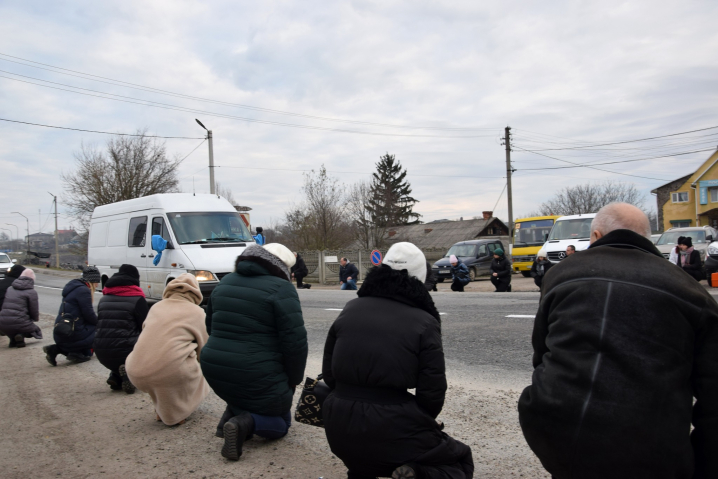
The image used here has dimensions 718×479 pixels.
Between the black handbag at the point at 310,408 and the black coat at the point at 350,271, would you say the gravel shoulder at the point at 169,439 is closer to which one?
the black handbag at the point at 310,408

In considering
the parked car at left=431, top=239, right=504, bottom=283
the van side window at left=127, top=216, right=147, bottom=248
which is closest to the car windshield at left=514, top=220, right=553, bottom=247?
the parked car at left=431, top=239, right=504, bottom=283

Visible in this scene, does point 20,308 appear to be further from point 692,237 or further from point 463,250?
Result: point 692,237

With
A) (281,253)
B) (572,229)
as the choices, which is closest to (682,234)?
(572,229)

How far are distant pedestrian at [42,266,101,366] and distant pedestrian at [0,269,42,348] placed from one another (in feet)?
6.52

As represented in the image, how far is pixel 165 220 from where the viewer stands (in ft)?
38.9

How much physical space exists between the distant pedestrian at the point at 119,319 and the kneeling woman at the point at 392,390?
378 cm

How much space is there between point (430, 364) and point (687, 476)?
1.22 meters

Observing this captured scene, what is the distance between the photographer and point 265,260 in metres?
4.17

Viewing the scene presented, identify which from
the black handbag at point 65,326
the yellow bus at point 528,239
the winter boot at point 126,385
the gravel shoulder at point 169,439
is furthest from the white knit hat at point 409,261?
the yellow bus at point 528,239

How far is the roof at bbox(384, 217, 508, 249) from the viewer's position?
61625mm

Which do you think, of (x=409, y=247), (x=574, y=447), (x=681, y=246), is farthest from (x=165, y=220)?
(x=681, y=246)

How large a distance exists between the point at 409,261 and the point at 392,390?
74 centimetres

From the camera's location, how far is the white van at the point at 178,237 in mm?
11219

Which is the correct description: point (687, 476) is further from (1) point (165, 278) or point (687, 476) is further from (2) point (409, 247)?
(1) point (165, 278)
